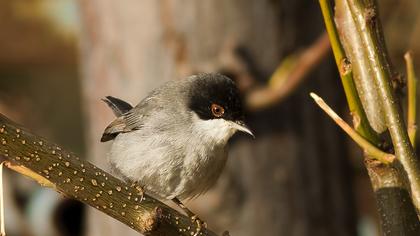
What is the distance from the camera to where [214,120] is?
10.4 feet

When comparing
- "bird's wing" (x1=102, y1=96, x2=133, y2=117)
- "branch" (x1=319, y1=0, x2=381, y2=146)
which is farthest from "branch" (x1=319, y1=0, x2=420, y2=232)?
"bird's wing" (x1=102, y1=96, x2=133, y2=117)

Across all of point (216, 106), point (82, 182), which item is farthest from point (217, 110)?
point (82, 182)

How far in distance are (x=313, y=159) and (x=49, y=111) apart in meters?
6.39

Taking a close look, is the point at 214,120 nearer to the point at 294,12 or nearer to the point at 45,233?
the point at 294,12

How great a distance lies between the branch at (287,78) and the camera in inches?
158

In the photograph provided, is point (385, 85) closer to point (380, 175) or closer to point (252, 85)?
point (380, 175)

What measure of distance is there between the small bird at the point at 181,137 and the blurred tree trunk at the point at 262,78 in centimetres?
81

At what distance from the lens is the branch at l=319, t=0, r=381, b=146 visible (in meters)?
1.57

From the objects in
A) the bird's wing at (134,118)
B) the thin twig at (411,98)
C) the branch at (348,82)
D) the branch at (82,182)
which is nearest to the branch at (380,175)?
the branch at (348,82)

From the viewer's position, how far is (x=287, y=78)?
4027mm

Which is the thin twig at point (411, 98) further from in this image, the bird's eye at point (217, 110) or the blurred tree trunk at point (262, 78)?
the blurred tree trunk at point (262, 78)

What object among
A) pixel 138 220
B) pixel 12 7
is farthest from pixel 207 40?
pixel 12 7

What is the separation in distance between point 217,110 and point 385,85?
5.16 feet

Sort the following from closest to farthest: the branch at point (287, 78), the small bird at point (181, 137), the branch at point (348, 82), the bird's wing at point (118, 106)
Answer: the branch at point (348, 82)
the small bird at point (181, 137)
the bird's wing at point (118, 106)
the branch at point (287, 78)
